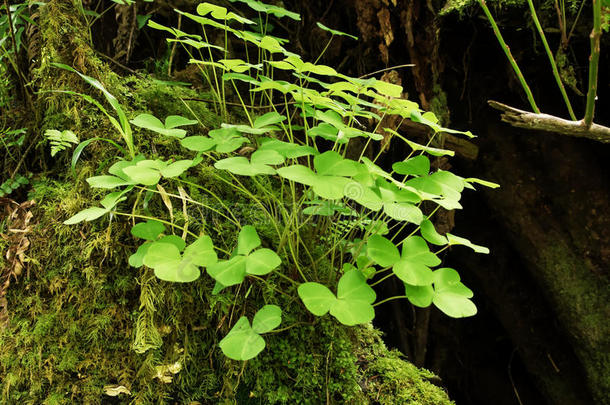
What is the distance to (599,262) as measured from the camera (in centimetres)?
225

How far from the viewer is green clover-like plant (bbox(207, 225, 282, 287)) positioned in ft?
3.04

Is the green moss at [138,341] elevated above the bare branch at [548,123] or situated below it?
below

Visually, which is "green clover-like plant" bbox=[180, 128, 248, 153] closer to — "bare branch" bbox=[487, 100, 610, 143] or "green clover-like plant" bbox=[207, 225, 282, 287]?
"green clover-like plant" bbox=[207, 225, 282, 287]

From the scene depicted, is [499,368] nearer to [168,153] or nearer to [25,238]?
[168,153]

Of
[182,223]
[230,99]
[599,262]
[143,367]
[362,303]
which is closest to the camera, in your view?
[362,303]

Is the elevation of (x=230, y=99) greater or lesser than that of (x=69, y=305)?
greater

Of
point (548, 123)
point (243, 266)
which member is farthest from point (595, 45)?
point (243, 266)

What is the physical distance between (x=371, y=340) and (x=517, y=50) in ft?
6.48

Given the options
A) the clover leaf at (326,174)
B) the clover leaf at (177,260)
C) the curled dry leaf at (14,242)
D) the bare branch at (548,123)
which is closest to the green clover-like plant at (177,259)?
the clover leaf at (177,260)

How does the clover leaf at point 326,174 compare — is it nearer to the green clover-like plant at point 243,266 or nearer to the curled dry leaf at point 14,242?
the green clover-like plant at point 243,266

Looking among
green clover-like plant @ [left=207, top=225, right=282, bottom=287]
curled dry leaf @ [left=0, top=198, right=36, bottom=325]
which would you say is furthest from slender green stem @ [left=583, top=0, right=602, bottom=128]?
curled dry leaf @ [left=0, top=198, right=36, bottom=325]

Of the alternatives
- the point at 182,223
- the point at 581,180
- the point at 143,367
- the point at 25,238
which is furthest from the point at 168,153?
the point at 581,180

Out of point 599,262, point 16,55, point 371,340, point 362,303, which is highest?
point 16,55

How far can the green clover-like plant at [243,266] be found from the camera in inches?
36.4
